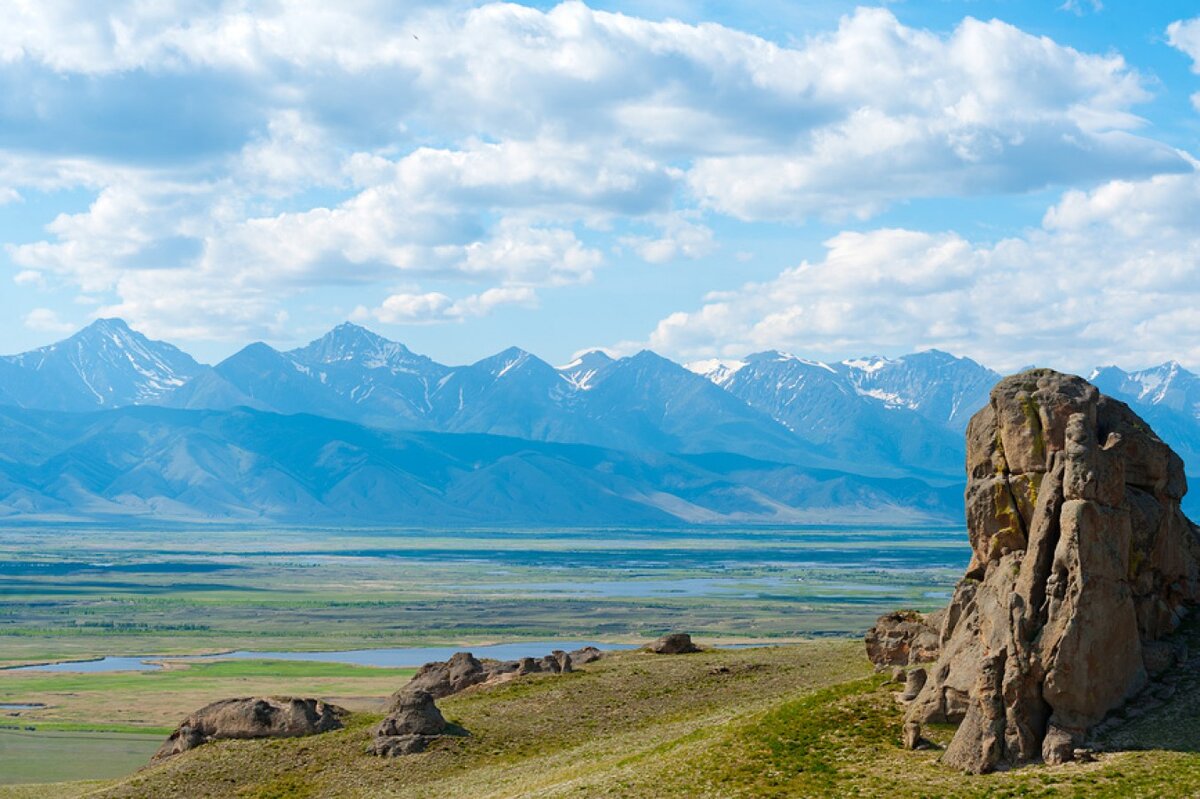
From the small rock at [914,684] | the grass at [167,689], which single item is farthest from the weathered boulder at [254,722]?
the grass at [167,689]

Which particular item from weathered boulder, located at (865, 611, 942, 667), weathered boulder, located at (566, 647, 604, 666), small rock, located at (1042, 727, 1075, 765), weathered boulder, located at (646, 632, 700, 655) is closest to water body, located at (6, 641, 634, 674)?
weathered boulder, located at (566, 647, 604, 666)

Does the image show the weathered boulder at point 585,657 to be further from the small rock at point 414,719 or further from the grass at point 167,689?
the grass at point 167,689

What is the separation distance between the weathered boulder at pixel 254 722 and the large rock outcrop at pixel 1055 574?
2946cm

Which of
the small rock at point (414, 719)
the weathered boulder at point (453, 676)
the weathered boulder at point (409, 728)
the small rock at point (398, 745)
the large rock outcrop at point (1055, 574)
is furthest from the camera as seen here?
the weathered boulder at point (453, 676)

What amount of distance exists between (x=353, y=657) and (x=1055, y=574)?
143m

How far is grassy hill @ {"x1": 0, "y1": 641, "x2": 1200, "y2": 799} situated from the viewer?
47500 millimetres

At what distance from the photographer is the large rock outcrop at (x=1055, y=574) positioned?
48719mm

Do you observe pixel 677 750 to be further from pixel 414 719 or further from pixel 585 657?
pixel 585 657

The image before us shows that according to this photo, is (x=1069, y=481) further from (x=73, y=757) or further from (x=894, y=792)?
(x=73, y=757)

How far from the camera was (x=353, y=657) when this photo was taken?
183000 mm

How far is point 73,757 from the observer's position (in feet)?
348

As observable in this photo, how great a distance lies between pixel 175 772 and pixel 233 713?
548 centimetres

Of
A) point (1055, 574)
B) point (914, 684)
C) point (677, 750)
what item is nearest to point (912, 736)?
point (914, 684)

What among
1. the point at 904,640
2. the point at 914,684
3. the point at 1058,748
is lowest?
the point at 1058,748
